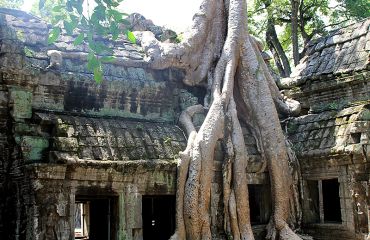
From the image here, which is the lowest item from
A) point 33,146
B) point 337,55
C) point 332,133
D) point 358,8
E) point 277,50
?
point 33,146

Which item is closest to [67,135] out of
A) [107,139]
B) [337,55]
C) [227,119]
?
[107,139]

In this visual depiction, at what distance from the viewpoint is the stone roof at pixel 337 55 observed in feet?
36.8

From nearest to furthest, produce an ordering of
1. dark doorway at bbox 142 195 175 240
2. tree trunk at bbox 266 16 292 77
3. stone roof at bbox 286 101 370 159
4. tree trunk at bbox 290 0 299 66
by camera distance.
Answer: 1. stone roof at bbox 286 101 370 159
2. dark doorway at bbox 142 195 175 240
3. tree trunk at bbox 290 0 299 66
4. tree trunk at bbox 266 16 292 77

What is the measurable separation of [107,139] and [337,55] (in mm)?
6212

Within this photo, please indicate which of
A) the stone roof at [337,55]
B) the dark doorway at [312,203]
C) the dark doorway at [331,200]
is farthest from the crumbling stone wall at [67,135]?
the stone roof at [337,55]

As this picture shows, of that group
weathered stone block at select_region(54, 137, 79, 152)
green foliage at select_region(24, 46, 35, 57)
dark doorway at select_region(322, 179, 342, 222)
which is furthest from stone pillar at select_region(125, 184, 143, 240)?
dark doorway at select_region(322, 179, 342, 222)

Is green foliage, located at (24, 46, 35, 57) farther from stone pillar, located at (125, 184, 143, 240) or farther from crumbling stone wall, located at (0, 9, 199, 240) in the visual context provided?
stone pillar, located at (125, 184, 143, 240)

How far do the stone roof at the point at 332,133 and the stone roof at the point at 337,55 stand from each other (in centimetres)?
160

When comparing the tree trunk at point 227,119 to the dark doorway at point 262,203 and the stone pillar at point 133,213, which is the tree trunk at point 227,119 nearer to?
the dark doorway at point 262,203

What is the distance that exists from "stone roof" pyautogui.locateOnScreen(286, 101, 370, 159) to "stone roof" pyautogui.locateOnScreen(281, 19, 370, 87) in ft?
5.25

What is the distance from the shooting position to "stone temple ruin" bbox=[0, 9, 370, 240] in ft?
24.7

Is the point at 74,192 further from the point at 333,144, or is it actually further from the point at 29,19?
the point at 333,144

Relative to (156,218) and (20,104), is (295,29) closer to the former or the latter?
(156,218)

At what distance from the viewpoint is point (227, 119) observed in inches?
361
